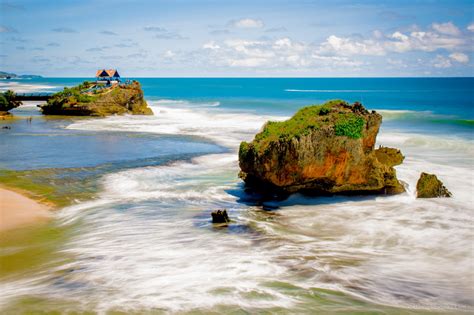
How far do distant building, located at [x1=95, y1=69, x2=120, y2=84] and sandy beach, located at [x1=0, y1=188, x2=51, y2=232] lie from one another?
53.6m

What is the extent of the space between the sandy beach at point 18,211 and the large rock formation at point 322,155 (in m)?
7.33

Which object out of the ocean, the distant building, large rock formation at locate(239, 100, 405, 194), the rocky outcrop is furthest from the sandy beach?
the distant building

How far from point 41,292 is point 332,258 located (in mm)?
6635

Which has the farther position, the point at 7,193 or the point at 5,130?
the point at 5,130

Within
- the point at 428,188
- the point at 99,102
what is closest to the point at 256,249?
the point at 428,188

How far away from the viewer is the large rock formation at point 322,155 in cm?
1573

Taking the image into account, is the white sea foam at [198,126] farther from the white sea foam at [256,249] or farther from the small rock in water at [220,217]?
the small rock in water at [220,217]

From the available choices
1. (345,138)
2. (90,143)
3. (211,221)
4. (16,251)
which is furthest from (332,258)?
(90,143)

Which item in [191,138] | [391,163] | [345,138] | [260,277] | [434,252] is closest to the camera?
[260,277]

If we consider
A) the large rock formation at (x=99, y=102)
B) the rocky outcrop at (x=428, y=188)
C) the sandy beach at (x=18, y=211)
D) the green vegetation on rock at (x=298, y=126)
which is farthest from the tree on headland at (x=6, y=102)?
the rocky outcrop at (x=428, y=188)

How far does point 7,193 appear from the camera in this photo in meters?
17.2

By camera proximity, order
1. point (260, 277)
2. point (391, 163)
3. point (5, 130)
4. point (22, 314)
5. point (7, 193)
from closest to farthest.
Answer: point (22, 314), point (260, 277), point (7, 193), point (391, 163), point (5, 130)

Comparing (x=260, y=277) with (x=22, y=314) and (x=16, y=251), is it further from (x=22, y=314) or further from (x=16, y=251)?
(x=16, y=251)

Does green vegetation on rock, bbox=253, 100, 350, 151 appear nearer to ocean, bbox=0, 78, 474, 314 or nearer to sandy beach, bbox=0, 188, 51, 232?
ocean, bbox=0, 78, 474, 314
